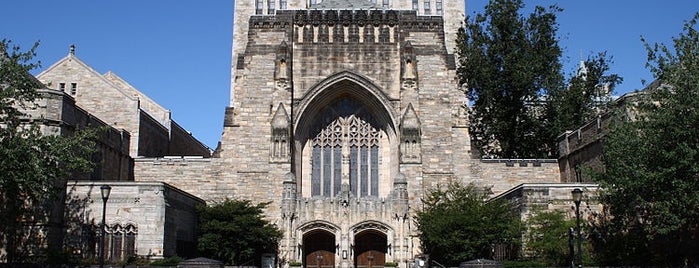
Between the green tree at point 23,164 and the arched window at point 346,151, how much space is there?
12.8 m

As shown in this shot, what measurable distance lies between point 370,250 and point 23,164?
16.2 metres

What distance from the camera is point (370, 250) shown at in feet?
112

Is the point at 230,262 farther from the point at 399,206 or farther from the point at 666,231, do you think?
the point at 666,231

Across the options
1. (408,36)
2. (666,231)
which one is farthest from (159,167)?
(666,231)

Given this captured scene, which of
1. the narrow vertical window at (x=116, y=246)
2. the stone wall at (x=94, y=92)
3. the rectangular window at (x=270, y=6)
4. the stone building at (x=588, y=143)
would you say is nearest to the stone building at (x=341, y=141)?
the stone wall at (x=94, y=92)

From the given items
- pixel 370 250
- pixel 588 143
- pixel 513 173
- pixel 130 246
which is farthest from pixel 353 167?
pixel 130 246

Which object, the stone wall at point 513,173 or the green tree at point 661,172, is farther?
the stone wall at point 513,173

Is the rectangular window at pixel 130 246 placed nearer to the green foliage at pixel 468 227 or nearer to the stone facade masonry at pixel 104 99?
the stone facade masonry at pixel 104 99

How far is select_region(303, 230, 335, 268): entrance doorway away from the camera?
33.8m

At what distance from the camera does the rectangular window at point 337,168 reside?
118 feet

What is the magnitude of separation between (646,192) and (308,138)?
16445 mm

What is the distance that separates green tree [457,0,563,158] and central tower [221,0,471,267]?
479cm

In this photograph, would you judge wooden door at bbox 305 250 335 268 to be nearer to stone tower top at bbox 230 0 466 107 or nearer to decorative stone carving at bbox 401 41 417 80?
decorative stone carving at bbox 401 41 417 80

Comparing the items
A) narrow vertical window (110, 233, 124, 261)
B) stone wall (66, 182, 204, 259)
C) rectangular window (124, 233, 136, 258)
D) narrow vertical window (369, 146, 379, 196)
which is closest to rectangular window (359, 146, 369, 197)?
narrow vertical window (369, 146, 379, 196)
